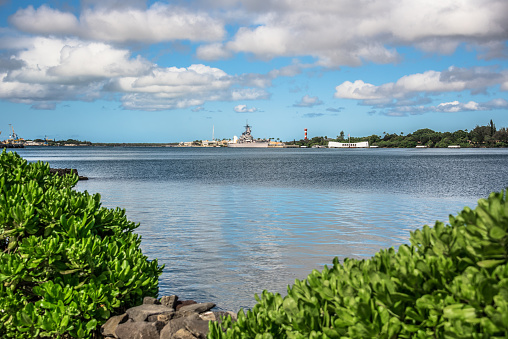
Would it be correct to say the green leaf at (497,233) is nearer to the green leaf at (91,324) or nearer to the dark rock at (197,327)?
the dark rock at (197,327)

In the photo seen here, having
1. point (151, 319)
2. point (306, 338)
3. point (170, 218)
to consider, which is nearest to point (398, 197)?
point (170, 218)

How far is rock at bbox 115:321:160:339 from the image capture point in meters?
6.00

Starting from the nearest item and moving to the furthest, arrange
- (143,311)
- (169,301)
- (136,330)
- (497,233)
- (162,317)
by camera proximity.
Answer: (497,233), (136,330), (143,311), (162,317), (169,301)

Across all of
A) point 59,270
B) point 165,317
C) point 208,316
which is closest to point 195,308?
point 208,316

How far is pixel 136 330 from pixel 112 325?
0.45 metres

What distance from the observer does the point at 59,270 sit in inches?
244

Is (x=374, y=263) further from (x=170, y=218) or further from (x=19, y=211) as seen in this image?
(x=170, y=218)

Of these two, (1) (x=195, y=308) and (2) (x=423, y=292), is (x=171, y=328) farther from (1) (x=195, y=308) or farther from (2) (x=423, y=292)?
(2) (x=423, y=292)

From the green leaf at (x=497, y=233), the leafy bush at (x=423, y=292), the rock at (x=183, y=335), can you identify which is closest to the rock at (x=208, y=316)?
the rock at (x=183, y=335)

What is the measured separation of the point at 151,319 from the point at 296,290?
328 centimetres

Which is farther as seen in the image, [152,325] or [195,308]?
[195,308]

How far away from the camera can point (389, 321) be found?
303 cm

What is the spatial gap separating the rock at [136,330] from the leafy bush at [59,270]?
0.34 meters

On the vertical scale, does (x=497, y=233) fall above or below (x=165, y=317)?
above
